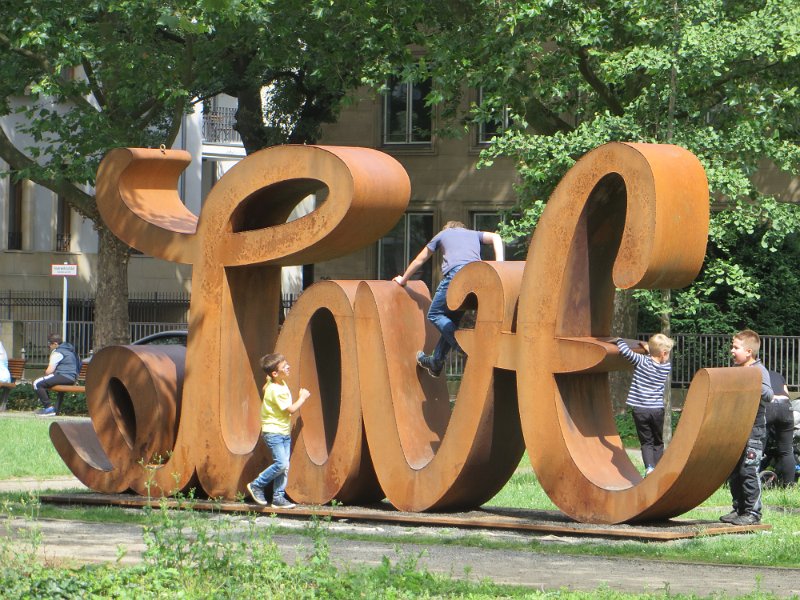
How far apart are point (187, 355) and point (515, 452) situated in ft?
10.9

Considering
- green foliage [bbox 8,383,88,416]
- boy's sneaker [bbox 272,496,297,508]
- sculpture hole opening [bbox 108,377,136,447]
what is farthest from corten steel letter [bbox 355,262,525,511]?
green foliage [bbox 8,383,88,416]

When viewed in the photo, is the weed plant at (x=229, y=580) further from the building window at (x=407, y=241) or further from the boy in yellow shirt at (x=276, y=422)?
the building window at (x=407, y=241)

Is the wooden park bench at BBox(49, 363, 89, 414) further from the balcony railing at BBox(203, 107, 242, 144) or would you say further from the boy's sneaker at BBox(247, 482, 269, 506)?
the balcony railing at BBox(203, 107, 242, 144)

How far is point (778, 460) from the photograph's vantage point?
52.4ft

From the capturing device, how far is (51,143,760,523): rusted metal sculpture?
11195mm

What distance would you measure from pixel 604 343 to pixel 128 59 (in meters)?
17.1

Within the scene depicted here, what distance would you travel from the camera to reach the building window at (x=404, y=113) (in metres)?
38.0

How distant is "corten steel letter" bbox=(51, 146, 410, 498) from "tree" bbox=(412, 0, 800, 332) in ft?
27.9

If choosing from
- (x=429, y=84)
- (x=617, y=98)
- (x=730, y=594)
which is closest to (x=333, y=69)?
(x=617, y=98)

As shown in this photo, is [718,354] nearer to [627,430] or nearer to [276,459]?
[627,430]

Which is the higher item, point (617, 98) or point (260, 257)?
point (617, 98)

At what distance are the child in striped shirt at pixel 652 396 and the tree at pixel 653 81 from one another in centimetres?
745

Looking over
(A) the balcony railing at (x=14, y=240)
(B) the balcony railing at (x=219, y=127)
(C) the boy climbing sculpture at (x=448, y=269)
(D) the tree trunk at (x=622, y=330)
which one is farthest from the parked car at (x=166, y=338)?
(B) the balcony railing at (x=219, y=127)

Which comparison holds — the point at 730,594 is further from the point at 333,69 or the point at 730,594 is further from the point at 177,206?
the point at 333,69
